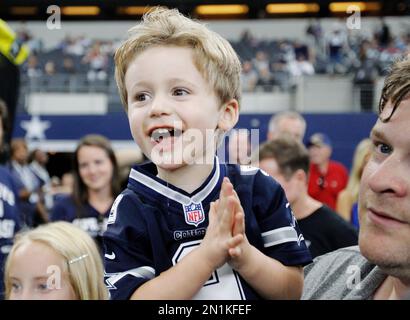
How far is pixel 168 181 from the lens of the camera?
80 cm

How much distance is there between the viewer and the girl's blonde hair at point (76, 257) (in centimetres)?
101

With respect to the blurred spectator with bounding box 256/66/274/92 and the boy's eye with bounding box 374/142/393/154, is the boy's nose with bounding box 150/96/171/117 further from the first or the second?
the blurred spectator with bounding box 256/66/274/92

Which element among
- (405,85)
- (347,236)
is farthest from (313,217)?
(405,85)

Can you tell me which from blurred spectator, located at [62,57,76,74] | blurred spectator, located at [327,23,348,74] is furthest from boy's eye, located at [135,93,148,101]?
blurred spectator, located at [327,23,348,74]

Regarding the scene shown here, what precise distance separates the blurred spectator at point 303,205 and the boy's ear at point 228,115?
850 mm

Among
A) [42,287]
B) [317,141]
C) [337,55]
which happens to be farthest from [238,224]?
[337,55]

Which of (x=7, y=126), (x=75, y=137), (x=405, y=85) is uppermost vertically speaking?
(x=405, y=85)

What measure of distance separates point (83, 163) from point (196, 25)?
190 cm

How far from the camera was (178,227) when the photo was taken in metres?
0.76

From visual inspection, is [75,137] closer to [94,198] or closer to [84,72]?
[84,72]

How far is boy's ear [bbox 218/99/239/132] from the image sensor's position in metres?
0.81

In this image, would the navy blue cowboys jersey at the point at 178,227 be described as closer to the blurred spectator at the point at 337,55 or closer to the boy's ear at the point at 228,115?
the boy's ear at the point at 228,115

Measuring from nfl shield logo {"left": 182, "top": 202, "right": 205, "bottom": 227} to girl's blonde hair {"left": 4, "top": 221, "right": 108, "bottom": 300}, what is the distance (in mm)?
300

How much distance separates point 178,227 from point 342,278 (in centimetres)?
24
